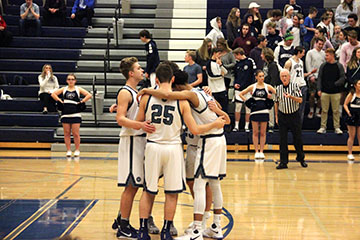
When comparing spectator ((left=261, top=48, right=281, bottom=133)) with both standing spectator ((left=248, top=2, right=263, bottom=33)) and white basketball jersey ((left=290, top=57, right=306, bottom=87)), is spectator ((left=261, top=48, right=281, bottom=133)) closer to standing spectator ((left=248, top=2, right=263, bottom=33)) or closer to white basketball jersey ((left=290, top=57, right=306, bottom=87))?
white basketball jersey ((left=290, top=57, right=306, bottom=87))

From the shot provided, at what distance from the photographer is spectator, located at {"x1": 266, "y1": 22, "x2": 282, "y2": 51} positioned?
12828 millimetres

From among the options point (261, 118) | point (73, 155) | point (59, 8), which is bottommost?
point (73, 155)

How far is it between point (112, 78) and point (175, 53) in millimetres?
1761

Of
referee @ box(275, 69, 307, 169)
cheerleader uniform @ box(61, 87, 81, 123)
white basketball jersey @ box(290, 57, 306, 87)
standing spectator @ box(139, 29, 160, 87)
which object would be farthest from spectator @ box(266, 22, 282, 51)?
cheerleader uniform @ box(61, 87, 81, 123)

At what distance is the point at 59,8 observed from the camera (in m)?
14.9

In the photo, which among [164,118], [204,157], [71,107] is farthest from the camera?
[71,107]

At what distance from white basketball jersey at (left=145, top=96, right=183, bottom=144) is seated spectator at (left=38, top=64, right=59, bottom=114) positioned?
7.42m

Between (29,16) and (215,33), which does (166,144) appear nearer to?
(215,33)

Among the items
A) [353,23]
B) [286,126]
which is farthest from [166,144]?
[353,23]

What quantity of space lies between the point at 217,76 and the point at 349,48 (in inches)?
124

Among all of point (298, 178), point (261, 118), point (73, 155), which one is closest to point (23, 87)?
point (73, 155)

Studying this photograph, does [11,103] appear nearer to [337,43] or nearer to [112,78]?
[112,78]

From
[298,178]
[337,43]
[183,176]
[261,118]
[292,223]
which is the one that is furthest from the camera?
[337,43]

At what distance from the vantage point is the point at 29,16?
14617mm
